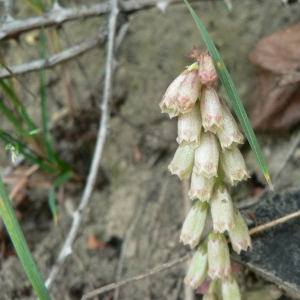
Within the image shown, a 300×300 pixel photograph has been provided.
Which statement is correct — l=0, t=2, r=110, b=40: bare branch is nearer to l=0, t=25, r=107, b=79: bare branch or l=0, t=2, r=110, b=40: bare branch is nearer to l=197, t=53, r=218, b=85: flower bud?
l=0, t=25, r=107, b=79: bare branch

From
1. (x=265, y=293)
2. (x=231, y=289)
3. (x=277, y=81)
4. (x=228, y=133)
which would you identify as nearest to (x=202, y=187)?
(x=228, y=133)

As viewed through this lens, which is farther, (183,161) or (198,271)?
(198,271)

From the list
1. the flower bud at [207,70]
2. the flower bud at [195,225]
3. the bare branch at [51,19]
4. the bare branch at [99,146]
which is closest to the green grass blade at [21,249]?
the bare branch at [99,146]

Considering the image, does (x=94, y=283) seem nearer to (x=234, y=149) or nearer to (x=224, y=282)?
(x=224, y=282)

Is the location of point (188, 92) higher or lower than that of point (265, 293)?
higher

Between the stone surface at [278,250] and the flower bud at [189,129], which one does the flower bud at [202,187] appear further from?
the stone surface at [278,250]

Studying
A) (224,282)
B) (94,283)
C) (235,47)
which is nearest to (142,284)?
(94,283)

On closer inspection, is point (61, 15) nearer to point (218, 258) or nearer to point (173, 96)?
point (173, 96)
